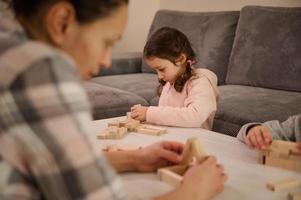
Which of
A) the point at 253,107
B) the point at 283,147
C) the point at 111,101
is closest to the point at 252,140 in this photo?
the point at 283,147

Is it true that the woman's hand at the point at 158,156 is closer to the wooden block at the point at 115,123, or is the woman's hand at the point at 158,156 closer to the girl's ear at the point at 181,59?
the wooden block at the point at 115,123

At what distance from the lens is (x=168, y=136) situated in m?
1.54

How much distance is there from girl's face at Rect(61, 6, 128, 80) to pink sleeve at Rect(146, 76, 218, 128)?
1.03 meters

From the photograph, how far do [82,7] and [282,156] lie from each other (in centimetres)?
76

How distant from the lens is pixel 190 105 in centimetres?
198

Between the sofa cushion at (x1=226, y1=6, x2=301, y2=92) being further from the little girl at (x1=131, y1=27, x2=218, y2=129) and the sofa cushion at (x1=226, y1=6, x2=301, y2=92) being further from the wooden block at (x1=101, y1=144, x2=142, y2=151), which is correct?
the wooden block at (x1=101, y1=144, x2=142, y2=151)

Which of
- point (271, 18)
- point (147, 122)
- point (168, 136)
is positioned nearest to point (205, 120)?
point (147, 122)

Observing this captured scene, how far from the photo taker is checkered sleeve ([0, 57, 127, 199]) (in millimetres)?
594

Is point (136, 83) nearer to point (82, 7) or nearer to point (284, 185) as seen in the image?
point (284, 185)

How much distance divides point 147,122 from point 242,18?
1.65 meters

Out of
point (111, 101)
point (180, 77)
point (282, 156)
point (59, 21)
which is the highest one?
point (59, 21)

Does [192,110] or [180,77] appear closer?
[192,110]

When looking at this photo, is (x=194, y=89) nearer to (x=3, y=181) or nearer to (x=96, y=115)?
(x=96, y=115)

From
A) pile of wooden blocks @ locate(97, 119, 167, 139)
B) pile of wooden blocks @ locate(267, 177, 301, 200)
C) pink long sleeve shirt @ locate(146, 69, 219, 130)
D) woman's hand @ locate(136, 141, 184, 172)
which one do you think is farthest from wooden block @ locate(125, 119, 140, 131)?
pile of wooden blocks @ locate(267, 177, 301, 200)
